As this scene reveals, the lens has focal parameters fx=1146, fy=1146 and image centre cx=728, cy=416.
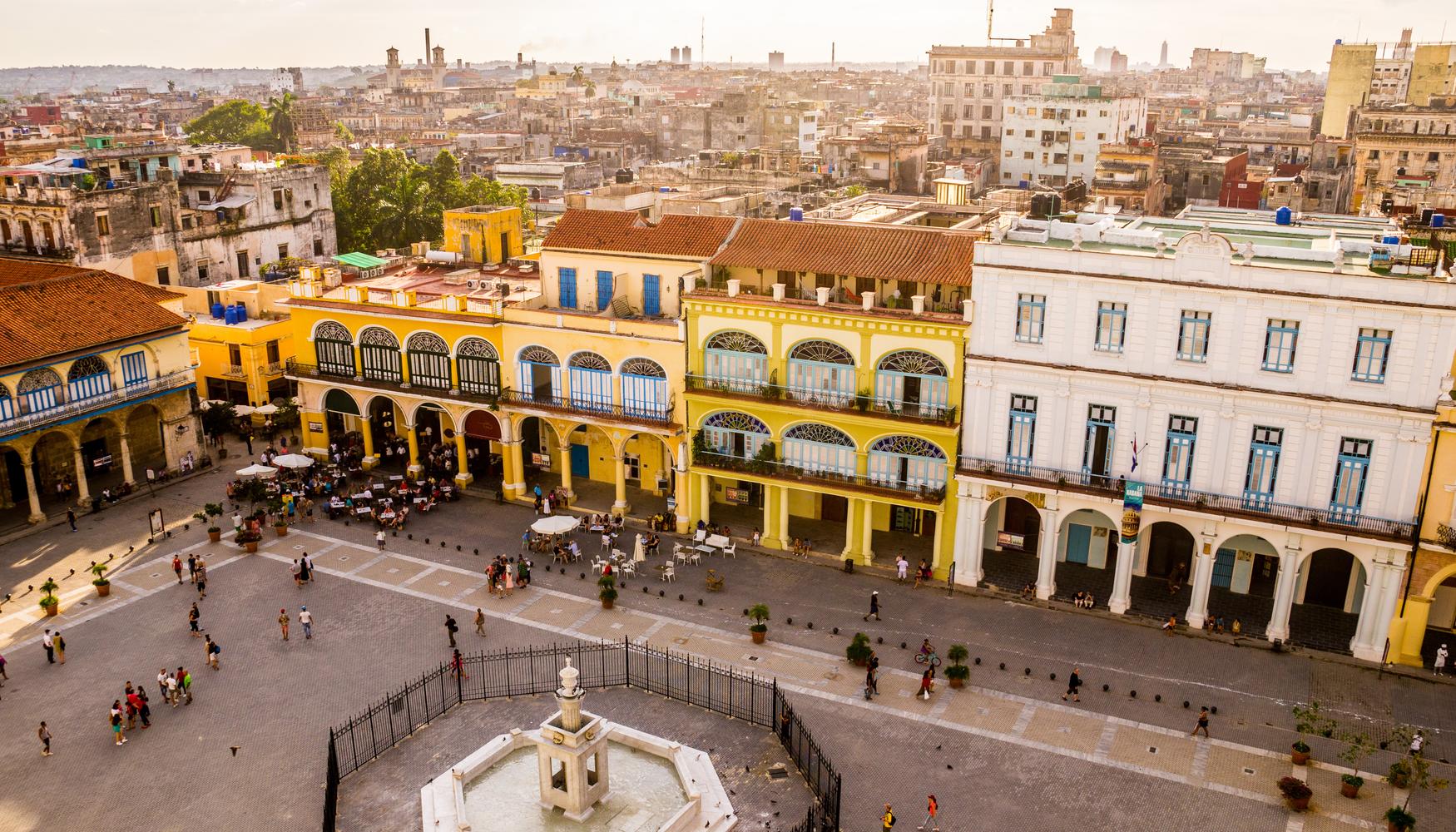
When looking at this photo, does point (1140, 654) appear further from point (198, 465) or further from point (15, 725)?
point (198, 465)

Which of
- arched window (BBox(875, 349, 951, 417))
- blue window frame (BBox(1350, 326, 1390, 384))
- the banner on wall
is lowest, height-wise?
the banner on wall

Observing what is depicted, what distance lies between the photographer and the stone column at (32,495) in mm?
52156

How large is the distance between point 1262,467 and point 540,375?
3184 centimetres

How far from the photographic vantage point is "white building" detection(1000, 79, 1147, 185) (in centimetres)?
12300

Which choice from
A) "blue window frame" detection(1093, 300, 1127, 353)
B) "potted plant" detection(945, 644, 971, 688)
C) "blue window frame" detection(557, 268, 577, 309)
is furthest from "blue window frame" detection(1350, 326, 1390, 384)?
A: "blue window frame" detection(557, 268, 577, 309)

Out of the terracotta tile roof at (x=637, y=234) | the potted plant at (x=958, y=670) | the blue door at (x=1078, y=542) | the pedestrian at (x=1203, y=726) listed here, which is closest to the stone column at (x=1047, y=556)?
the blue door at (x=1078, y=542)

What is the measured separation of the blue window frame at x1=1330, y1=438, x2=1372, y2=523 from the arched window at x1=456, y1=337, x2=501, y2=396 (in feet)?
119

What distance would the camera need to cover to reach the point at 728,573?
4912cm

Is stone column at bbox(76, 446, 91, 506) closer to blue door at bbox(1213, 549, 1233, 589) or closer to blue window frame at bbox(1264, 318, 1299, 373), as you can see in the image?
blue door at bbox(1213, 549, 1233, 589)

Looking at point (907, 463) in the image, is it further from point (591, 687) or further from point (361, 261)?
point (361, 261)

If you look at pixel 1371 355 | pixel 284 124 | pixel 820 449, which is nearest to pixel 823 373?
pixel 820 449

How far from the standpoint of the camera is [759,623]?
141 feet

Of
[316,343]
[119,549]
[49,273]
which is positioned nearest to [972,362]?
[316,343]

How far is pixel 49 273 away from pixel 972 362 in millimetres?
47741
